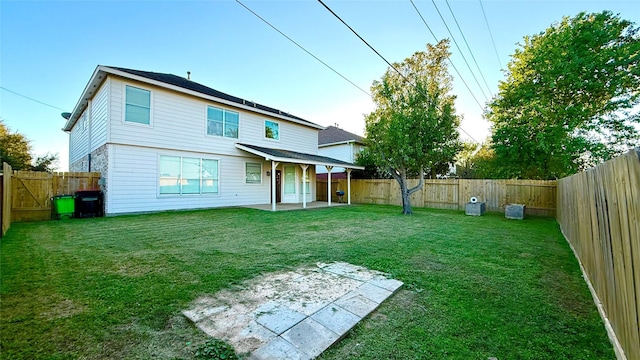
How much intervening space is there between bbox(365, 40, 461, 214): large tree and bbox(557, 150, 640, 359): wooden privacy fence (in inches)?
288

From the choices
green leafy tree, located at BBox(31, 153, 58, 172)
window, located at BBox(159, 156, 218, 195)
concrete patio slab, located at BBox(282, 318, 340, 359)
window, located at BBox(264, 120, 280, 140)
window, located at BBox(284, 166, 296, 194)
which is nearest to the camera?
concrete patio slab, located at BBox(282, 318, 340, 359)

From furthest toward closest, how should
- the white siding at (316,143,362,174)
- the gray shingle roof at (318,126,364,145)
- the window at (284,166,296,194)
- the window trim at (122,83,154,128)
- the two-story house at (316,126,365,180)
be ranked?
the gray shingle roof at (318,126,364,145) → the white siding at (316,143,362,174) → the two-story house at (316,126,365,180) → the window at (284,166,296,194) → the window trim at (122,83,154,128)

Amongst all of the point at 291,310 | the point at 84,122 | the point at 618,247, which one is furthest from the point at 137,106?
the point at 618,247

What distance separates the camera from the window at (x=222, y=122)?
11367 millimetres

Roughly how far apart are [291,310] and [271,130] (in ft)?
39.5

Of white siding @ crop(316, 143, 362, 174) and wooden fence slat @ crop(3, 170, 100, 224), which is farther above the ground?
white siding @ crop(316, 143, 362, 174)

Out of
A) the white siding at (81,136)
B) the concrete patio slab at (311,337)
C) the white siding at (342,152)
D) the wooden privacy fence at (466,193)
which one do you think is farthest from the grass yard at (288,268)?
the white siding at (342,152)

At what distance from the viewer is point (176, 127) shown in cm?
1023

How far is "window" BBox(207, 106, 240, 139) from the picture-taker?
11.4m

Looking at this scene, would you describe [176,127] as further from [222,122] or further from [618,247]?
[618,247]

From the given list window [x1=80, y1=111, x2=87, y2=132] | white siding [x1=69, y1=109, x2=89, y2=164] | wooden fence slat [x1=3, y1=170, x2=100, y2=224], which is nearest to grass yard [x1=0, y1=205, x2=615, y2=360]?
wooden fence slat [x1=3, y1=170, x2=100, y2=224]

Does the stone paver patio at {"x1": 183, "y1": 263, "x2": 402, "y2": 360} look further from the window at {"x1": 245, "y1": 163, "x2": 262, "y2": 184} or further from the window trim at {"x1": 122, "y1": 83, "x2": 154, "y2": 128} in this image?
the window at {"x1": 245, "y1": 163, "x2": 262, "y2": 184}

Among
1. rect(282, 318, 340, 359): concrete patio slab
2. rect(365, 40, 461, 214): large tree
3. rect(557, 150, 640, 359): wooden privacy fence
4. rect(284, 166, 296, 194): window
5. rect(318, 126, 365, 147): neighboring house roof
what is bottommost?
rect(282, 318, 340, 359): concrete patio slab

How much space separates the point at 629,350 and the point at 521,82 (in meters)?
14.8
